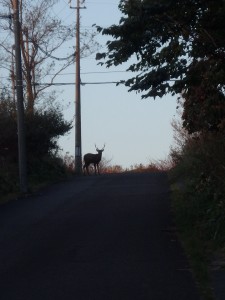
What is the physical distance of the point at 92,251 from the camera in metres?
14.3

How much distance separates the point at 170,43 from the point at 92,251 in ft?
19.5

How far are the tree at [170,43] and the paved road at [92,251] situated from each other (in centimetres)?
351

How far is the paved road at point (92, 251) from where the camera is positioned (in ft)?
35.9

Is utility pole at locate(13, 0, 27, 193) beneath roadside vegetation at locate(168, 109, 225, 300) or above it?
above

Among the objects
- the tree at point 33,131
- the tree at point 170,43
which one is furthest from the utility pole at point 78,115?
the tree at point 170,43

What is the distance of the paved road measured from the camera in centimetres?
1095

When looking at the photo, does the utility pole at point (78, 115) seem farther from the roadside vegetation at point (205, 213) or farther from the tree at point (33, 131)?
the roadside vegetation at point (205, 213)

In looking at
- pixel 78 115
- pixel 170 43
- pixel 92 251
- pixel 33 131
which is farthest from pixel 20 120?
pixel 78 115

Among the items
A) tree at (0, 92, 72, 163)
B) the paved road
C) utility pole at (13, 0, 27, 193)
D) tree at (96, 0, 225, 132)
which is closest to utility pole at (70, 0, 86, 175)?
tree at (0, 92, 72, 163)

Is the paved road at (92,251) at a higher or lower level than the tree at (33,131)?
lower

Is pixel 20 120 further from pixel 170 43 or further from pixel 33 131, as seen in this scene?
pixel 170 43

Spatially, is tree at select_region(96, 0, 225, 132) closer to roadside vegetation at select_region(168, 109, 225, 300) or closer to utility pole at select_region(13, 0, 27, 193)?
roadside vegetation at select_region(168, 109, 225, 300)

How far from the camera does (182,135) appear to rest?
4472cm

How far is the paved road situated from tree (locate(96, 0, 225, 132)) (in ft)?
11.5
